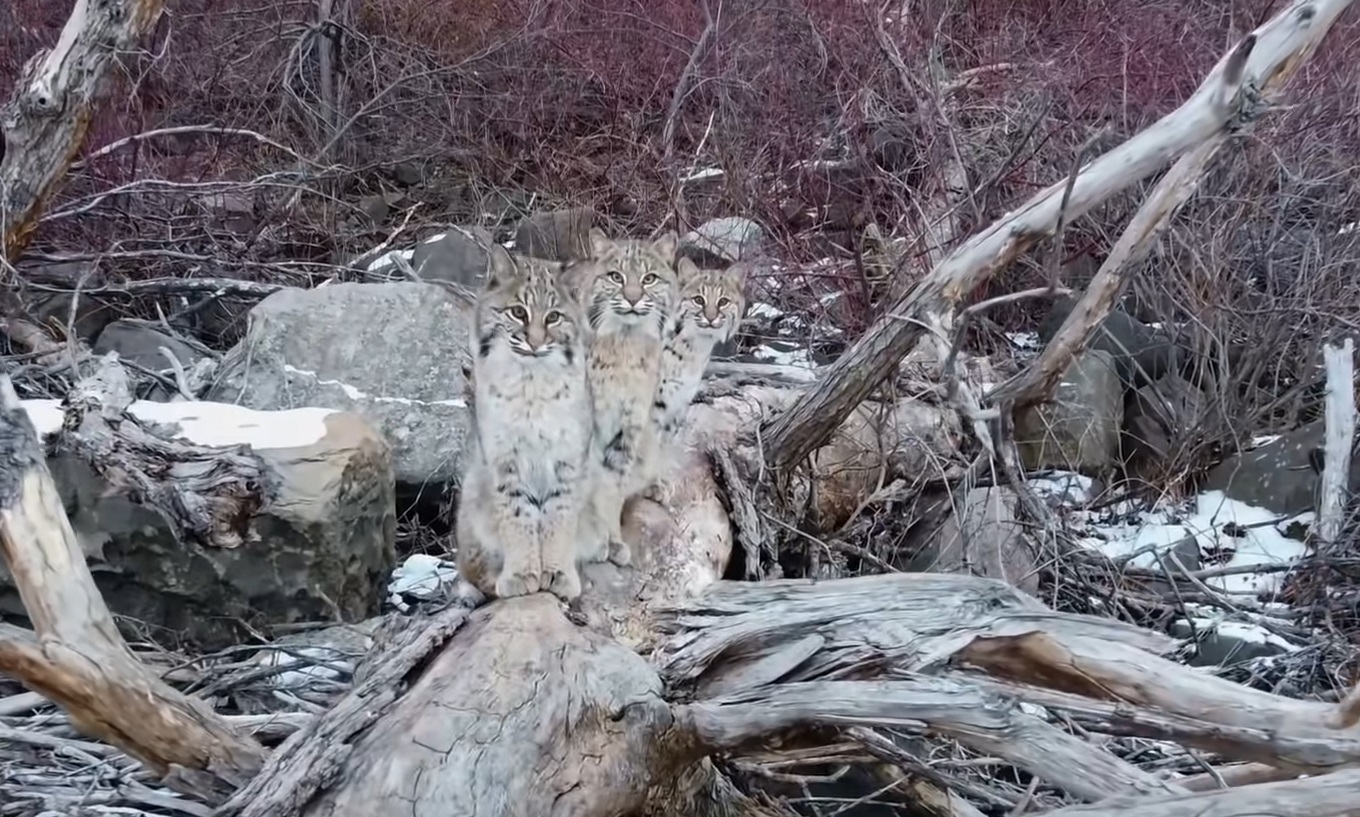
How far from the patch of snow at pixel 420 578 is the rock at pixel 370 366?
1.46 feet

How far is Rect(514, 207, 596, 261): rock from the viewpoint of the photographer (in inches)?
340

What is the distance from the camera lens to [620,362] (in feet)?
14.4

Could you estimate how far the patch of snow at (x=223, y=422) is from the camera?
16.1 feet

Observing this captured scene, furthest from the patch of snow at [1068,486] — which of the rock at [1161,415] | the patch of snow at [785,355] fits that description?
the patch of snow at [785,355]

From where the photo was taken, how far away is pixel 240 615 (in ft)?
16.2

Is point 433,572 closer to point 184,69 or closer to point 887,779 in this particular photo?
point 887,779

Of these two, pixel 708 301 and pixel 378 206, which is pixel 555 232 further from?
pixel 708 301

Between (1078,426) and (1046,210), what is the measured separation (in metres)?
2.66

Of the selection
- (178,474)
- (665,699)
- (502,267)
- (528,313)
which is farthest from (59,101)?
(665,699)

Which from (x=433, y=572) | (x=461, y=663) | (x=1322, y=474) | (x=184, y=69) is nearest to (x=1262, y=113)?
(x=1322, y=474)

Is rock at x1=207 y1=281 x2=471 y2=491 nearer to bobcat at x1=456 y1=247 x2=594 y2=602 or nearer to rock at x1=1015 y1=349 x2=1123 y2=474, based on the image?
bobcat at x1=456 y1=247 x2=594 y2=602

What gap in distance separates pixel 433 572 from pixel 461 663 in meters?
2.40

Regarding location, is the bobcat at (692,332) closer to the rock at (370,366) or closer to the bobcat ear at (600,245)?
the bobcat ear at (600,245)

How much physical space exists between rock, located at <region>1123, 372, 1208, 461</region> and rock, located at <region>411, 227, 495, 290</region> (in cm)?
438
